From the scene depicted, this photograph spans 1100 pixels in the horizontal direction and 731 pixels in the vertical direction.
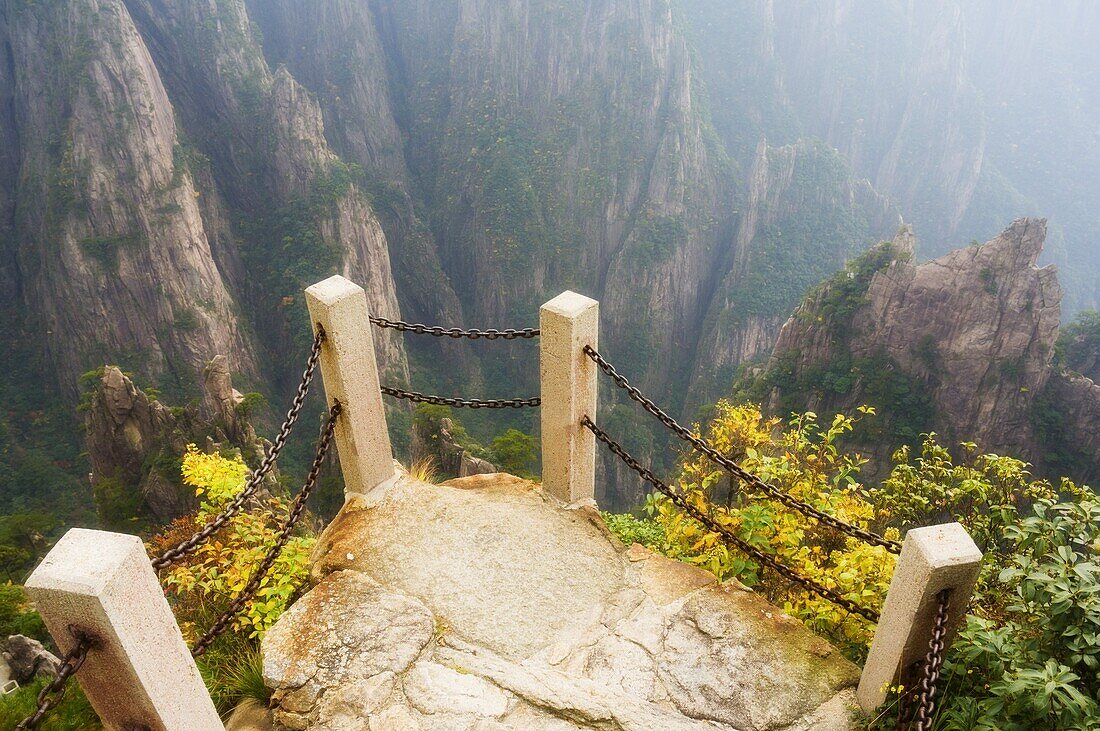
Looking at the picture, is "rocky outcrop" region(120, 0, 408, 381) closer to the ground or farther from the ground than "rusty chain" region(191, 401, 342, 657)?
closer to the ground

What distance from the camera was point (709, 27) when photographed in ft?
345

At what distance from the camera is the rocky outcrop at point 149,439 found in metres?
25.9

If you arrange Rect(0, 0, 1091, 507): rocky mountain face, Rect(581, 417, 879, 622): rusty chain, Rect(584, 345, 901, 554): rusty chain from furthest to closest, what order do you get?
Rect(0, 0, 1091, 507): rocky mountain face
Rect(581, 417, 879, 622): rusty chain
Rect(584, 345, 901, 554): rusty chain

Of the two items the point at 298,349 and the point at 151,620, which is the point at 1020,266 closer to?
the point at 151,620

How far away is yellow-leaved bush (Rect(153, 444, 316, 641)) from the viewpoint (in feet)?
13.2

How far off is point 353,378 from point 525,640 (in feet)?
6.41

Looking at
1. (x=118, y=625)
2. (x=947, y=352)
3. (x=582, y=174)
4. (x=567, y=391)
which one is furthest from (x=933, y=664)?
(x=582, y=174)

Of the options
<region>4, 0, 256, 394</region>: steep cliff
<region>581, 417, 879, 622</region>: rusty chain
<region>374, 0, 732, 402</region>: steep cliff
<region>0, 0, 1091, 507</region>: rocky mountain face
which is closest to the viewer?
<region>581, 417, 879, 622</region>: rusty chain

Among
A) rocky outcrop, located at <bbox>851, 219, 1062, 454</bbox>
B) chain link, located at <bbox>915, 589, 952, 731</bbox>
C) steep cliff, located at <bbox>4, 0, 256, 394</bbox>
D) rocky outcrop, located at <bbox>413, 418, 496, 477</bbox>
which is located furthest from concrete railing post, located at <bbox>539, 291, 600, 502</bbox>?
steep cliff, located at <bbox>4, 0, 256, 394</bbox>

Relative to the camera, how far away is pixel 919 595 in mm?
2764

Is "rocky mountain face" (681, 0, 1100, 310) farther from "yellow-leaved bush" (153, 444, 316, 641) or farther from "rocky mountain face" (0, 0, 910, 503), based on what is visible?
"yellow-leaved bush" (153, 444, 316, 641)

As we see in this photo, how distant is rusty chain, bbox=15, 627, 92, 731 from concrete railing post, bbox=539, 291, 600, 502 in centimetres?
252

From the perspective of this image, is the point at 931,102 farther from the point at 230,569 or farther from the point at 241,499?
the point at 241,499

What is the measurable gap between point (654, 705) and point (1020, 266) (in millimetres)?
38402
